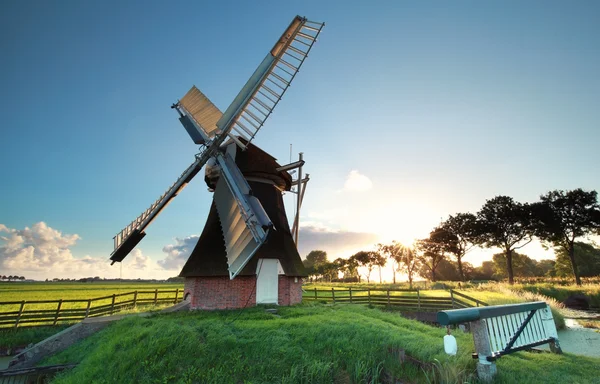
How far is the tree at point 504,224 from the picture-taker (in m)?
34.4

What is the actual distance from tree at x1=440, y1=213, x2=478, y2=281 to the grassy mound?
35.9 metres

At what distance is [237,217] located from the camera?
41.5ft

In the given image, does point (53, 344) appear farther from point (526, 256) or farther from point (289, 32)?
point (526, 256)

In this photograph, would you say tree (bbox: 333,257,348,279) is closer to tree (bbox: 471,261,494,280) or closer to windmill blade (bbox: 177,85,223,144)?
tree (bbox: 471,261,494,280)

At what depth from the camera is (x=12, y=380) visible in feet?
29.0

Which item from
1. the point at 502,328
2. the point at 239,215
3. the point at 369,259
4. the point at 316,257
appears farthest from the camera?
the point at 316,257

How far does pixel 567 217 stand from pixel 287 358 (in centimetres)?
3763

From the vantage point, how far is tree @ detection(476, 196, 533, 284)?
34.4 metres

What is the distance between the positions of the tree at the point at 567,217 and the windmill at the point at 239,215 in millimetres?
31059

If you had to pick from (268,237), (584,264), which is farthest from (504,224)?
(268,237)

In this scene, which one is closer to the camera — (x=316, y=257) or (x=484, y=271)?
(x=484, y=271)

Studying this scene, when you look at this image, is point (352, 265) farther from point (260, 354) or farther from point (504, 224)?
point (260, 354)

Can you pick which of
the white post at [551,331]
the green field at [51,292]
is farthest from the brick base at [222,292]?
the green field at [51,292]

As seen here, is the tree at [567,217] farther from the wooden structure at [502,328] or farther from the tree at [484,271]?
the tree at [484,271]
